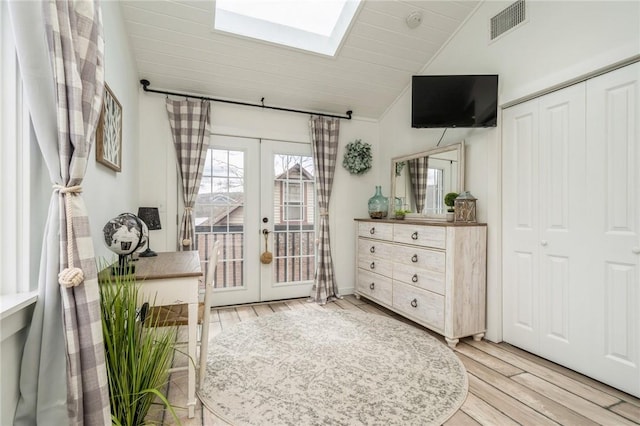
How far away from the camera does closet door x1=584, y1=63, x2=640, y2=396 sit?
68.4 inches

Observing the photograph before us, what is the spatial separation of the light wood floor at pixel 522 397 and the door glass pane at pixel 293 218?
68.3 inches

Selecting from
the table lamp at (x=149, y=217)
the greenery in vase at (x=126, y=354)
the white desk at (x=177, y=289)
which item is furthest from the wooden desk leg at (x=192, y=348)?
the table lamp at (x=149, y=217)

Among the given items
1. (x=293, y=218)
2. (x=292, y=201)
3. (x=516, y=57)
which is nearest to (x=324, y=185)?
(x=292, y=201)

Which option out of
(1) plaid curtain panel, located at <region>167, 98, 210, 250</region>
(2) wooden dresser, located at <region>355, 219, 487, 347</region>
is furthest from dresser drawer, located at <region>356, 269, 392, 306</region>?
(1) plaid curtain panel, located at <region>167, 98, 210, 250</region>

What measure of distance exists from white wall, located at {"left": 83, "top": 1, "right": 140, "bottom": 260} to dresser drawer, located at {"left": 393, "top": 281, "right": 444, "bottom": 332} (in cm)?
235

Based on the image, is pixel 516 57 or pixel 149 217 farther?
pixel 149 217

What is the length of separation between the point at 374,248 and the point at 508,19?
2298 mm

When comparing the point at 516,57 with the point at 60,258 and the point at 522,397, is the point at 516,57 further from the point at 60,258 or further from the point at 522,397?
→ the point at 60,258

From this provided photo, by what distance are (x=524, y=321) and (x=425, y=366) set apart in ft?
3.02

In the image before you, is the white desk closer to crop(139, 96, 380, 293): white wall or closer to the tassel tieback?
the tassel tieback

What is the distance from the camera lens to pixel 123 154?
7.54 ft

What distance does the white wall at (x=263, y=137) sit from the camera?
2994mm

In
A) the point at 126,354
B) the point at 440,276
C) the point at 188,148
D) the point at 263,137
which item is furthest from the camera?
the point at 263,137

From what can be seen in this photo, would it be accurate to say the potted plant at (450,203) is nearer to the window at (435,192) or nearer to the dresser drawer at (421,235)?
the window at (435,192)
